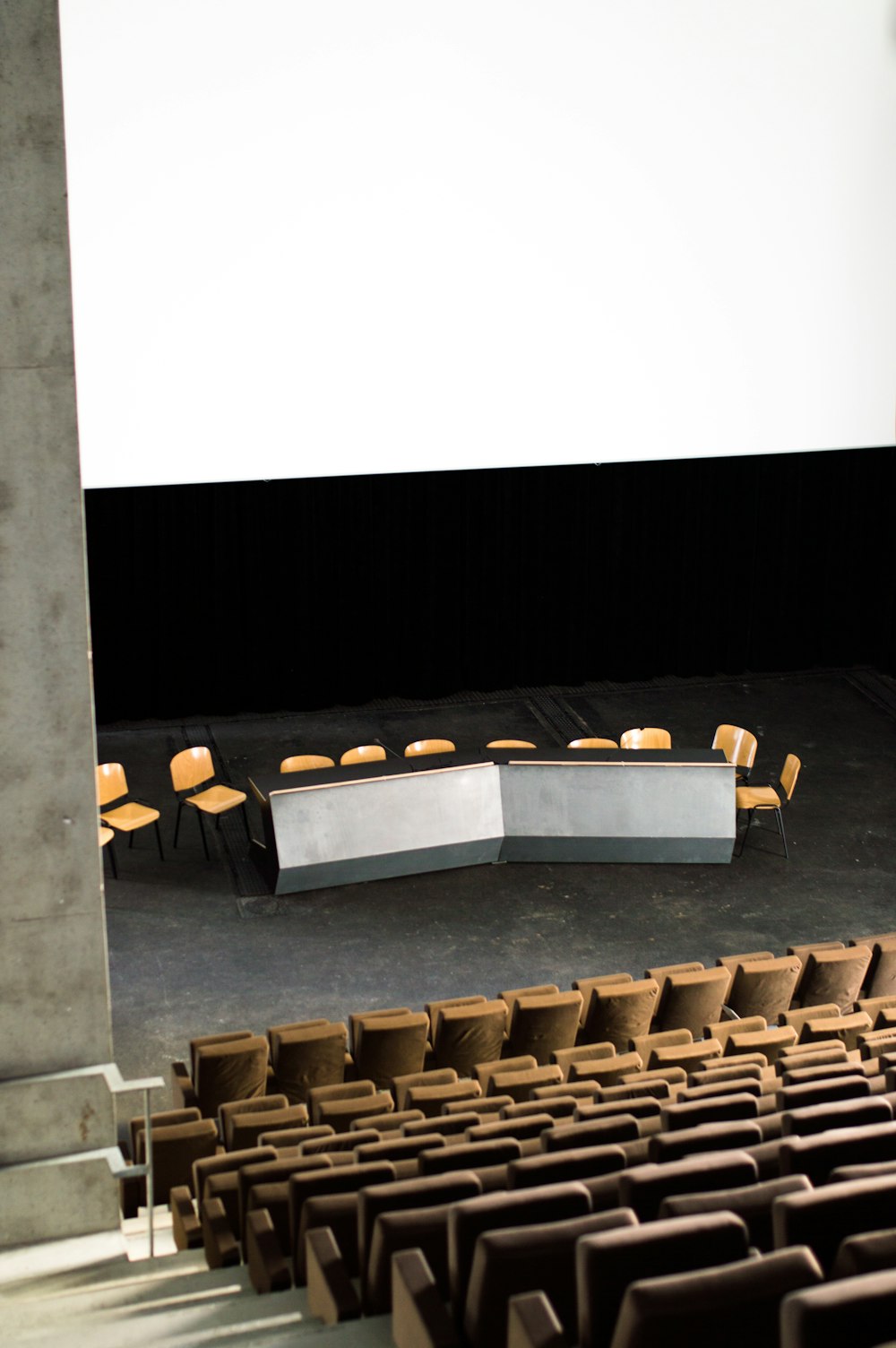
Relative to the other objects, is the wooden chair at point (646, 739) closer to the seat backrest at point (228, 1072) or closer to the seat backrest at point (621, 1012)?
the seat backrest at point (621, 1012)

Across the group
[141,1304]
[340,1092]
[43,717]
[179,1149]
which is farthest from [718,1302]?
[340,1092]

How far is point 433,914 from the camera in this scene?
35.8 ft

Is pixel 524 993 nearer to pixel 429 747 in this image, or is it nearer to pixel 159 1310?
pixel 159 1310

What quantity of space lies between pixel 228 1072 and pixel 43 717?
260 cm

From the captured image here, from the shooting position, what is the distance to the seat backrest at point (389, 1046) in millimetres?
7676

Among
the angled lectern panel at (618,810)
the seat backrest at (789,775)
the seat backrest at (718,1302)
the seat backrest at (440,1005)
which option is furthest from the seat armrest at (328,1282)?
the seat backrest at (789,775)

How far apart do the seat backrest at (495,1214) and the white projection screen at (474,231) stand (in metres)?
5.77

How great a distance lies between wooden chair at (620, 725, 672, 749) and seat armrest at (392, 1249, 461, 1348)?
28.9ft

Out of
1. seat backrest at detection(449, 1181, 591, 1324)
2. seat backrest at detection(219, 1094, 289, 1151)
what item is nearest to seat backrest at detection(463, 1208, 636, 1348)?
seat backrest at detection(449, 1181, 591, 1324)

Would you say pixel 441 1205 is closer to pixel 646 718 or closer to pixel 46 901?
pixel 46 901

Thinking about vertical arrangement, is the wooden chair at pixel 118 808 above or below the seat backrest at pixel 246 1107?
above

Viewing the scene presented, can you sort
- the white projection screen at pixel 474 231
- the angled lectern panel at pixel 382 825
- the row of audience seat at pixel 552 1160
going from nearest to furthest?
1. the row of audience seat at pixel 552 1160
2. the white projection screen at pixel 474 231
3. the angled lectern panel at pixel 382 825

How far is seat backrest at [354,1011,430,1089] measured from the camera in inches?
302

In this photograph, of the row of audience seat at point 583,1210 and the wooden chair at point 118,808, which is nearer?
the row of audience seat at point 583,1210
